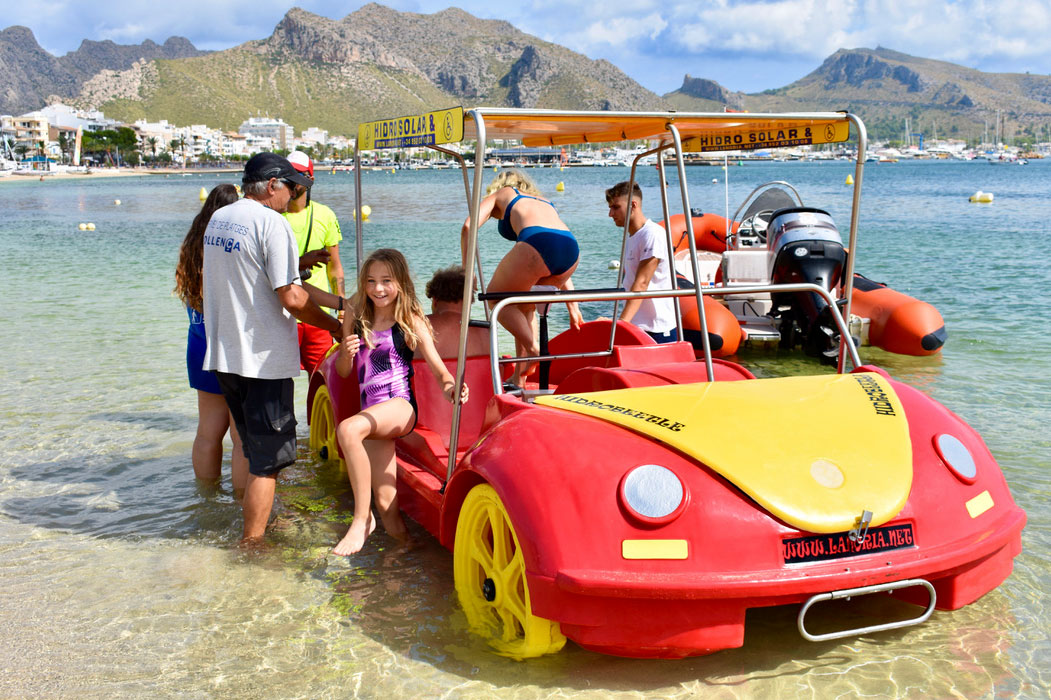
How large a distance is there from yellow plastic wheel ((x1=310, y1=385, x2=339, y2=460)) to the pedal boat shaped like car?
2396mm

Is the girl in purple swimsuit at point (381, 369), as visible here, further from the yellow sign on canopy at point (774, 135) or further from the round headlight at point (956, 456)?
the round headlight at point (956, 456)

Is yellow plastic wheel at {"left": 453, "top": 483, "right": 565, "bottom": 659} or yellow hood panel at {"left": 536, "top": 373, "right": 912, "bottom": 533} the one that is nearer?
yellow hood panel at {"left": 536, "top": 373, "right": 912, "bottom": 533}

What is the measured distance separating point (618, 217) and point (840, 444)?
3937 mm

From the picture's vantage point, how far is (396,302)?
15.1 feet

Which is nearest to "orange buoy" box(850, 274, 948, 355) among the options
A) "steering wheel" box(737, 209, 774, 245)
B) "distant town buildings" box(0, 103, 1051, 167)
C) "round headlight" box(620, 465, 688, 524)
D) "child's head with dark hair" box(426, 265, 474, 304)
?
"steering wheel" box(737, 209, 774, 245)

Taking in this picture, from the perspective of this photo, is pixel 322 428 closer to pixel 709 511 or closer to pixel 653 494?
pixel 653 494

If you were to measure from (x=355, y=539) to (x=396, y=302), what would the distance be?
1.19 meters

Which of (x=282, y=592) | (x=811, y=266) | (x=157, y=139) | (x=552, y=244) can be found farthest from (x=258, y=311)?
(x=157, y=139)

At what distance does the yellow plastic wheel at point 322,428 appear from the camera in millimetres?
6027

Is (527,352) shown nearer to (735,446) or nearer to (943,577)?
(735,446)

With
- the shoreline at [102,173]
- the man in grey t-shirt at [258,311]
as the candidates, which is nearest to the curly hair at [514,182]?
the man in grey t-shirt at [258,311]

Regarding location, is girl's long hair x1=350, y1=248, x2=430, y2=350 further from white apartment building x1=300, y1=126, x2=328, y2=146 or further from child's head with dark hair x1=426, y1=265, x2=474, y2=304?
white apartment building x1=300, y1=126, x2=328, y2=146

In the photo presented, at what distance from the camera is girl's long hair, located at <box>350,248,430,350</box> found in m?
4.52

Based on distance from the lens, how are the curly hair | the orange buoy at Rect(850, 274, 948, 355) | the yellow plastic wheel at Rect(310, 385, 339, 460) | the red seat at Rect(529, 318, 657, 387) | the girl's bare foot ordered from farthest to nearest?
1. the orange buoy at Rect(850, 274, 948, 355)
2. the yellow plastic wheel at Rect(310, 385, 339, 460)
3. the red seat at Rect(529, 318, 657, 387)
4. the curly hair
5. the girl's bare foot
